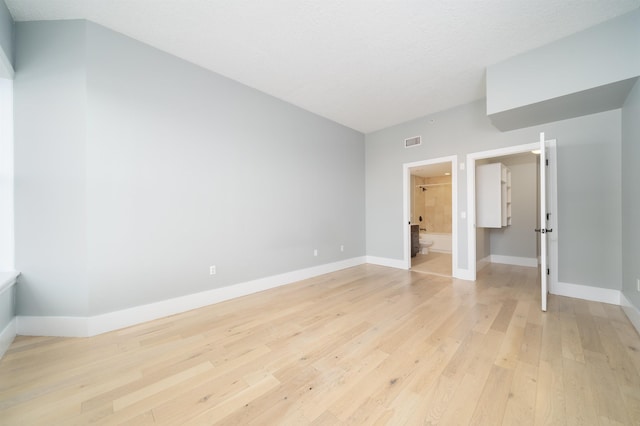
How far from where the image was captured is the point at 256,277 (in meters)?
3.36

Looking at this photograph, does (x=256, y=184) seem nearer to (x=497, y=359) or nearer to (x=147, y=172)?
(x=147, y=172)

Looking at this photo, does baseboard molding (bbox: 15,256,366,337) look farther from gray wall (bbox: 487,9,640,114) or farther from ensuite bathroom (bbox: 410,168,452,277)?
ensuite bathroom (bbox: 410,168,452,277)

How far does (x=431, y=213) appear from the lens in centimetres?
774

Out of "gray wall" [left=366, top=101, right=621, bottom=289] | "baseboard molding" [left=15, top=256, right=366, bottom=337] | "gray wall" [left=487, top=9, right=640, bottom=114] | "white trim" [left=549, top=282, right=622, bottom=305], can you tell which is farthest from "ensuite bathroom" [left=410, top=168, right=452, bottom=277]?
"baseboard molding" [left=15, top=256, right=366, bottom=337]

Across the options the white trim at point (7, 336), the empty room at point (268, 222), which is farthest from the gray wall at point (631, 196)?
the white trim at point (7, 336)

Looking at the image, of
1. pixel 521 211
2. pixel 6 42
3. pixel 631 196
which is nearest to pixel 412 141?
pixel 631 196

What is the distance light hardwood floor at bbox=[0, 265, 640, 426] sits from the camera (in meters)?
1.32

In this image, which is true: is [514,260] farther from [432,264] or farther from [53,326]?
[53,326]

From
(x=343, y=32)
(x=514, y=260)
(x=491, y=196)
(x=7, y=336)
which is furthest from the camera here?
(x=514, y=260)

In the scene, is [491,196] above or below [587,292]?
above

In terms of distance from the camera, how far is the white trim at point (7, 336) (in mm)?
1866

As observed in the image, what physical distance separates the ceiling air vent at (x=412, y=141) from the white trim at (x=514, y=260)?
Result: 10.6 feet

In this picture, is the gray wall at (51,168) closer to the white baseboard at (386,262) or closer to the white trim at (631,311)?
the white baseboard at (386,262)

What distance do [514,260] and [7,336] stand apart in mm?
7532
